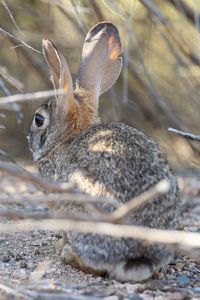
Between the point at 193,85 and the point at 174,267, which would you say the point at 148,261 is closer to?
the point at 174,267

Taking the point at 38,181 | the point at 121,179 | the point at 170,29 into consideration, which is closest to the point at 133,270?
the point at 121,179

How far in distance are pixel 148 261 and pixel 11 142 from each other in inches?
207

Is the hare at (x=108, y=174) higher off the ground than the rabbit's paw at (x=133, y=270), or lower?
higher

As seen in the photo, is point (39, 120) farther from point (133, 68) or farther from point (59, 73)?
point (133, 68)

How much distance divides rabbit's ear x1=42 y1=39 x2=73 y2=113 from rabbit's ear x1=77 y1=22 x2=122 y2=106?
0.42 meters

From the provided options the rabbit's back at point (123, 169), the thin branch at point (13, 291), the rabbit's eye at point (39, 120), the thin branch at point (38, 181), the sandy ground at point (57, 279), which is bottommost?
the sandy ground at point (57, 279)

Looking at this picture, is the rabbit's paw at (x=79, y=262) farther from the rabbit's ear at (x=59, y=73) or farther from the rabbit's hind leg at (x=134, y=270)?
the rabbit's ear at (x=59, y=73)

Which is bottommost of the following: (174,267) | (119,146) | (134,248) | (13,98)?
(174,267)

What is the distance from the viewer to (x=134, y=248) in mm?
4312

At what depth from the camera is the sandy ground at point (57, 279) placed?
4.00 m

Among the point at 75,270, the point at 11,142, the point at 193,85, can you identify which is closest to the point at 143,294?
the point at 75,270

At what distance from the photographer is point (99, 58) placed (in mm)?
5758

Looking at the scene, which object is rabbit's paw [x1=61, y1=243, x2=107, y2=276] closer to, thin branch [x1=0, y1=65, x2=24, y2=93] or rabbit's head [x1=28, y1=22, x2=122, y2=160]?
rabbit's head [x1=28, y1=22, x2=122, y2=160]

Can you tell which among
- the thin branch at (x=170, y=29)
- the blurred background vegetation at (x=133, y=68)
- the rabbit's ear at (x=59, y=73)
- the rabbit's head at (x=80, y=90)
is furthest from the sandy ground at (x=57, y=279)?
the blurred background vegetation at (x=133, y=68)
